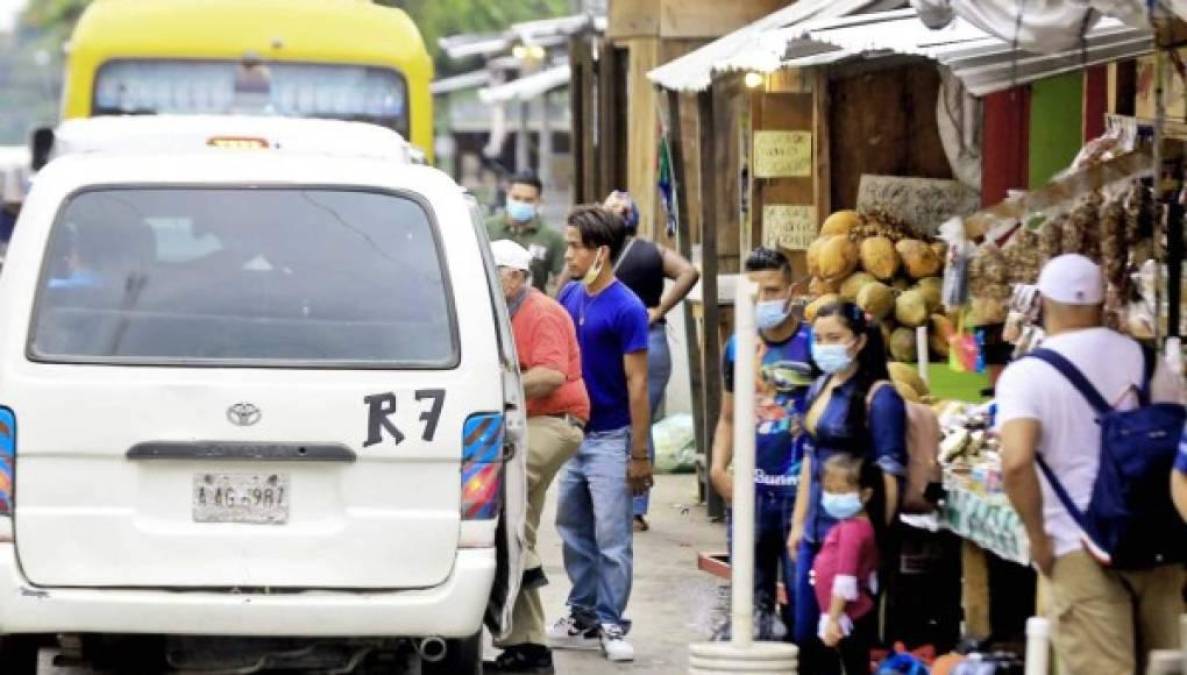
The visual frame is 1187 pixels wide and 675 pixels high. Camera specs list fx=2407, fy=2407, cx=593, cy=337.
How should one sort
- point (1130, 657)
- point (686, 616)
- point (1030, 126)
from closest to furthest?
1. point (1130, 657)
2. point (686, 616)
3. point (1030, 126)

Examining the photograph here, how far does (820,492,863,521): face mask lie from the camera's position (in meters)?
8.05

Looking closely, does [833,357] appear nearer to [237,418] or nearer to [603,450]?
[603,450]

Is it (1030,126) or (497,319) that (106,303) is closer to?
(497,319)

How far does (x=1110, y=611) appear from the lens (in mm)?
6793

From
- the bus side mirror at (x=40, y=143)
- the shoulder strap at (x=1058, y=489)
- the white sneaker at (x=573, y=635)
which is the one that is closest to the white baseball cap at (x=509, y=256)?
the white sneaker at (x=573, y=635)

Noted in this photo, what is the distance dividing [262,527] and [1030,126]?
5.79 m

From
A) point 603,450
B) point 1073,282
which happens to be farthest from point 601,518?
point 1073,282

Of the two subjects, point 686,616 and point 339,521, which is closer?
point 339,521

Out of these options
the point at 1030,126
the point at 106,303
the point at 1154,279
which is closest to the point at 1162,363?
the point at 1154,279

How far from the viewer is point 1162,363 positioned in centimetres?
695

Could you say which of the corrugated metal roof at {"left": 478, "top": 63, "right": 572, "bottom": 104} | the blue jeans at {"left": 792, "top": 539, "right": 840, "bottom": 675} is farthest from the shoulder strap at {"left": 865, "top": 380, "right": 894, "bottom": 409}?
the corrugated metal roof at {"left": 478, "top": 63, "right": 572, "bottom": 104}

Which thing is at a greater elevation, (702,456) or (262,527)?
(262,527)

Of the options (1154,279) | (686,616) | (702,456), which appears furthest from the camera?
(702,456)

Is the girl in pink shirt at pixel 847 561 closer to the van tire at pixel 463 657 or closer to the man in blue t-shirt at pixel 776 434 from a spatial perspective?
the man in blue t-shirt at pixel 776 434
